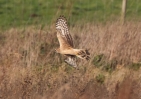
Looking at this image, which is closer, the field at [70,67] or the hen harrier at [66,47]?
the hen harrier at [66,47]

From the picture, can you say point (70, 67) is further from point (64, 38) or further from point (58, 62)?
point (64, 38)

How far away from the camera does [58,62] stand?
27.8ft

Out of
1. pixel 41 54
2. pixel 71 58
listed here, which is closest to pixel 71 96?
pixel 71 58

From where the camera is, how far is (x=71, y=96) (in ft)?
22.6

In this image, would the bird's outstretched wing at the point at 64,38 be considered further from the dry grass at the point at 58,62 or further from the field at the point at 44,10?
the field at the point at 44,10

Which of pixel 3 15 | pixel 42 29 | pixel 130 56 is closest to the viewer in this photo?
pixel 130 56

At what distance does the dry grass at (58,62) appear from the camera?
717cm

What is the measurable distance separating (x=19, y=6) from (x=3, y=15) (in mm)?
750

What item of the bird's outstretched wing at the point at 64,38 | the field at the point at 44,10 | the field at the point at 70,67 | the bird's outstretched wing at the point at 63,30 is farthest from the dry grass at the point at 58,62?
the field at the point at 44,10

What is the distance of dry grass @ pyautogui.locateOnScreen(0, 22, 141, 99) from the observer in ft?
23.5

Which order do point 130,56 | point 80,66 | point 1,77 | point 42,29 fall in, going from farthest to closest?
point 42,29
point 130,56
point 80,66
point 1,77

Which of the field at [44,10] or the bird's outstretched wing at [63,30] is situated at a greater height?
the field at [44,10]

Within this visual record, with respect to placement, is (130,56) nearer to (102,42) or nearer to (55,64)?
(102,42)

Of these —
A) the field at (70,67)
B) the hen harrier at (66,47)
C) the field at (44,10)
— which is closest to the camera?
the hen harrier at (66,47)
